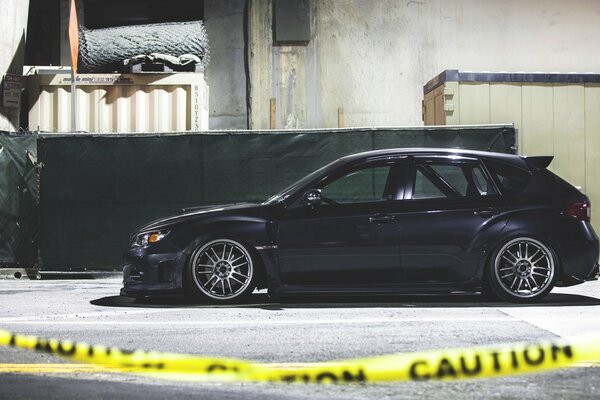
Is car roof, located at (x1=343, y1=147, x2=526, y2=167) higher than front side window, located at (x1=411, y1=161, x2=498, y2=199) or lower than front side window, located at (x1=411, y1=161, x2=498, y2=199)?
higher

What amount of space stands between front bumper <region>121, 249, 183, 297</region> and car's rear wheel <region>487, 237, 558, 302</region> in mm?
2876

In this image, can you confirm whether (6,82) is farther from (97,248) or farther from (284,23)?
(284,23)

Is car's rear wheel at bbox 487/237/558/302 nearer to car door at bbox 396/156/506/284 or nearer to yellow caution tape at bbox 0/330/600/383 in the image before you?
car door at bbox 396/156/506/284

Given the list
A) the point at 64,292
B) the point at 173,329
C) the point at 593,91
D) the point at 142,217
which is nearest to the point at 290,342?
the point at 173,329

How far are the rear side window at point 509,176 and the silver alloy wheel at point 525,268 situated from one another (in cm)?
56

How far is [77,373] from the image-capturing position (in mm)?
5574

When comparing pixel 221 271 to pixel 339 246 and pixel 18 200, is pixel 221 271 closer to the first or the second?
pixel 339 246

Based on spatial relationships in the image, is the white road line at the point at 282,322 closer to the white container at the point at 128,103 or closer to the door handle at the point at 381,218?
the door handle at the point at 381,218

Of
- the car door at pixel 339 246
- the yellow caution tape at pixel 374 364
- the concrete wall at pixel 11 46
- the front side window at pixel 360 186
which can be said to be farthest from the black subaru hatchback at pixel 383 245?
the concrete wall at pixel 11 46

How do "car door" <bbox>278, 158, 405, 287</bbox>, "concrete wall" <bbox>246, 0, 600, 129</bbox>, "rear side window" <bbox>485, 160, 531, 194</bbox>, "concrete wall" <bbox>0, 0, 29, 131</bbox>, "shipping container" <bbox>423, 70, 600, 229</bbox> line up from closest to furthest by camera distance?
"car door" <bbox>278, 158, 405, 287</bbox>, "rear side window" <bbox>485, 160, 531, 194</bbox>, "shipping container" <bbox>423, 70, 600, 229</bbox>, "concrete wall" <bbox>0, 0, 29, 131</bbox>, "concrete wall" <bbox>246, 0, 600, 129</bbox>

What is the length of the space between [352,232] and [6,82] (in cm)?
979

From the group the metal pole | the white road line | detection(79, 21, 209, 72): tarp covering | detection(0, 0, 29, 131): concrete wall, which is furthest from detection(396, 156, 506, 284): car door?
detection(79, 21, 209, 72): tarp covering

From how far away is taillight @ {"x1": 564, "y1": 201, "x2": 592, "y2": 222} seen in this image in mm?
9062

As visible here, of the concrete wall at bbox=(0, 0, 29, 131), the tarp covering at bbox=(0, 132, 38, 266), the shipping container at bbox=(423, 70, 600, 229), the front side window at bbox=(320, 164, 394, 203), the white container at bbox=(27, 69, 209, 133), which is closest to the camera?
the front side window at bbox=(320, 164, 394, 203)
